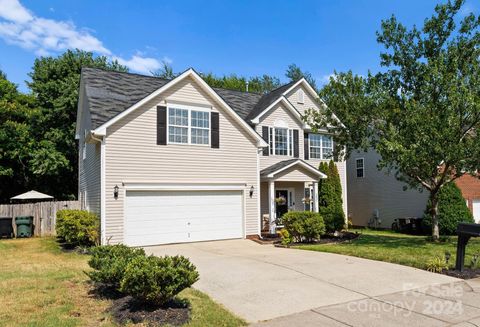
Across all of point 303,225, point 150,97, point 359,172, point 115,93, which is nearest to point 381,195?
point 359,172

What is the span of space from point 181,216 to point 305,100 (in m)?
10.7

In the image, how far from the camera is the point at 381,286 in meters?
7.91

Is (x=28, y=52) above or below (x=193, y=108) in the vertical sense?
above

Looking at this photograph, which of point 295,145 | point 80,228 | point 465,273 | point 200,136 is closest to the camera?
point 465,273

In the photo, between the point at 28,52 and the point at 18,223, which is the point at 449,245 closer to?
the point at 18,223

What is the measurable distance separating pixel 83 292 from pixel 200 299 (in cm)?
242

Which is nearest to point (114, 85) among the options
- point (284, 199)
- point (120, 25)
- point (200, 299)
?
point (120, 25)

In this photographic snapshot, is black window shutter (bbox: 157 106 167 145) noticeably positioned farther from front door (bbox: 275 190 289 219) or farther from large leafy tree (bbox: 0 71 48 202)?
large leafy tree (bbox: 0 71 48 202)

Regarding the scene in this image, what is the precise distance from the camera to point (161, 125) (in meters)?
15.0

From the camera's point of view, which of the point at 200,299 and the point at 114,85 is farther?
the point at 114,85

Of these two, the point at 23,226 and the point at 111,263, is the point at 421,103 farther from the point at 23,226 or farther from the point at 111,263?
the point at 23,226

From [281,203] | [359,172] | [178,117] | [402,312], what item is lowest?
[402,312]

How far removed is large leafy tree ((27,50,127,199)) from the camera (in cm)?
2559

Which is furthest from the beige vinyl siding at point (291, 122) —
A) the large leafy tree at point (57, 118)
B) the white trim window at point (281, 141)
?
the large leafy tree at point (57, 118)
